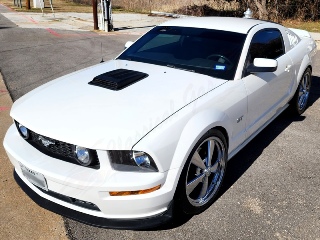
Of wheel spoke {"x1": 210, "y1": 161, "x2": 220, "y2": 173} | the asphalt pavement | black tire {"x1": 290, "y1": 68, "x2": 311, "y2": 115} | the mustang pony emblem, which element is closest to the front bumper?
the mustang pony emblem

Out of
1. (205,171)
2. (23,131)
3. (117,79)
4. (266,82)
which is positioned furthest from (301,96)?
(23,131)

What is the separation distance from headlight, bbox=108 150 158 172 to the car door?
1464 mm

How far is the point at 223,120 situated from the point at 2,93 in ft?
15.7

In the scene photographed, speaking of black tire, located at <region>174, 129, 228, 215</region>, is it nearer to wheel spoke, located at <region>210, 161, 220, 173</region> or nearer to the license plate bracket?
wheel spoke, located at <region>210, 161, 220, 173</region>

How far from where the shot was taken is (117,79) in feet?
10.1

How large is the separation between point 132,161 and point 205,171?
0.82 m

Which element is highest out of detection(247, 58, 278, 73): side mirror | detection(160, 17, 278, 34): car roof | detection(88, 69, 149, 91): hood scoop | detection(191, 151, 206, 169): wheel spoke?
detection(160, 17, 278, 34): car roof

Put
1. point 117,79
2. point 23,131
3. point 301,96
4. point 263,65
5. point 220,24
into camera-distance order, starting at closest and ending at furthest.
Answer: point 23,131 < point 117,79 < point 263,65 < point 220,24 < point 301,96

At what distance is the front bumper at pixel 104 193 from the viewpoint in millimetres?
2291

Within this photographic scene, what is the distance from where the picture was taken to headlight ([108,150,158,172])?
233cm

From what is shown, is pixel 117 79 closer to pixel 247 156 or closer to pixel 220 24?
pixel 220 24

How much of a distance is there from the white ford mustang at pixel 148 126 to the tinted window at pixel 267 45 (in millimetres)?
25

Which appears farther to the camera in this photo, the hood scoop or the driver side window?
the driver side window

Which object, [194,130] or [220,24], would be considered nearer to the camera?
[194,130]
